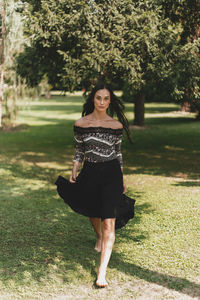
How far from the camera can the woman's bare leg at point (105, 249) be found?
12.8 feet

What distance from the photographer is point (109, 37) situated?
8531mm

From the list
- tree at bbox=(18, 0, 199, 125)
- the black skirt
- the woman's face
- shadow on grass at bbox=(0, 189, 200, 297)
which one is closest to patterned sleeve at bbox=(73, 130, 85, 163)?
the black skirt

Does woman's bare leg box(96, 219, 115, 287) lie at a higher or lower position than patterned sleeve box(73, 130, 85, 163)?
lower

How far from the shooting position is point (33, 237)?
17.9 ft

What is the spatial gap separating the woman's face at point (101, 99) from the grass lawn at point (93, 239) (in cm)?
175

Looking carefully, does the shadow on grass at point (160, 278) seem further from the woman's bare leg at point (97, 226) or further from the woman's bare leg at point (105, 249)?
the woman's bare leg at point (105, 249)

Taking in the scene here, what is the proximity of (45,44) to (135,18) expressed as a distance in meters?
2.05

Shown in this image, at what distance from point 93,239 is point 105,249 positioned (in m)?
1.43

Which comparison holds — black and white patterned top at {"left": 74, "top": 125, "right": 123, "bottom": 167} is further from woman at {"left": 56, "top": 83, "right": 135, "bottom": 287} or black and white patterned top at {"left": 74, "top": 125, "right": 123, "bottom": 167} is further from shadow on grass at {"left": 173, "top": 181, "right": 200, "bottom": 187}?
shadow on grass at {"left": 173, "top": 181, "right": 200, "bottom": 187}

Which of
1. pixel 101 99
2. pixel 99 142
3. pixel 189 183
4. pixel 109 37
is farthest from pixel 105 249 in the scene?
pixel 109 37

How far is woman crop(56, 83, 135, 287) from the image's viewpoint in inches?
161

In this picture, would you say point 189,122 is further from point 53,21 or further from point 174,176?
point 53,21

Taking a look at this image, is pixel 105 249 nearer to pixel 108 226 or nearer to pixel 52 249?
pixel 108 226

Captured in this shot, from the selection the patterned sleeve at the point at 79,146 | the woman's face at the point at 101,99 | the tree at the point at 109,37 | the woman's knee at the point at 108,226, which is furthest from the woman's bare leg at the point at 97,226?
the tree at the point at 109,37
